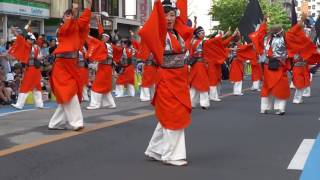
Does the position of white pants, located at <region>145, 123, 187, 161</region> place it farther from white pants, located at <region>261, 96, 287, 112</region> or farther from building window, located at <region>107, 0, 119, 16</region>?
building window, located at <region>107, 0, 119, 16</region>

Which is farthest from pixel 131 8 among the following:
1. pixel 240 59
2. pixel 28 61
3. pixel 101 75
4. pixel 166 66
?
pixel 166 66

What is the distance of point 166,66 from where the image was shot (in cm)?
727

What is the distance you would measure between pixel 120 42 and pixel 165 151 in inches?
454

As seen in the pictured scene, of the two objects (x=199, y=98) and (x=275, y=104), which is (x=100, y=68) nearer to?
(x=199, y=98)

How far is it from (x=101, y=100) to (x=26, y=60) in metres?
1.99

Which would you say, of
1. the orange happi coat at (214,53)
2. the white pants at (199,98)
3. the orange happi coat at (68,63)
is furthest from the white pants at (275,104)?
the orange happi coat at (68,63)

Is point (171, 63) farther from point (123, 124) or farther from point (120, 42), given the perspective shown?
point (120, 42)

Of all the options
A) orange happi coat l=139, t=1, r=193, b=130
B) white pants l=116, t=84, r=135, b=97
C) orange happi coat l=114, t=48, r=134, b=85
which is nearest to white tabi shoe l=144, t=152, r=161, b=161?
orange happi coat l=139, t=1, r=193, b=130

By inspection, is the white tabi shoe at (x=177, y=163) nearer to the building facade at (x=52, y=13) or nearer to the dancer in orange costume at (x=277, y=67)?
the dancer in orange costume at (x=277, y=67)

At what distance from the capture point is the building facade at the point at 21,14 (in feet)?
80.3

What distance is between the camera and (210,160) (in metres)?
7.41

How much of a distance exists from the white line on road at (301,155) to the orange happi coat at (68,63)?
11.7ft

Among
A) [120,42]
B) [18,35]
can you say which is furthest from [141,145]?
[120,42]

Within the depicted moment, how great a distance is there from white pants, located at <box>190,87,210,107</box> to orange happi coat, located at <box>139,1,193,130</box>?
6887mm
